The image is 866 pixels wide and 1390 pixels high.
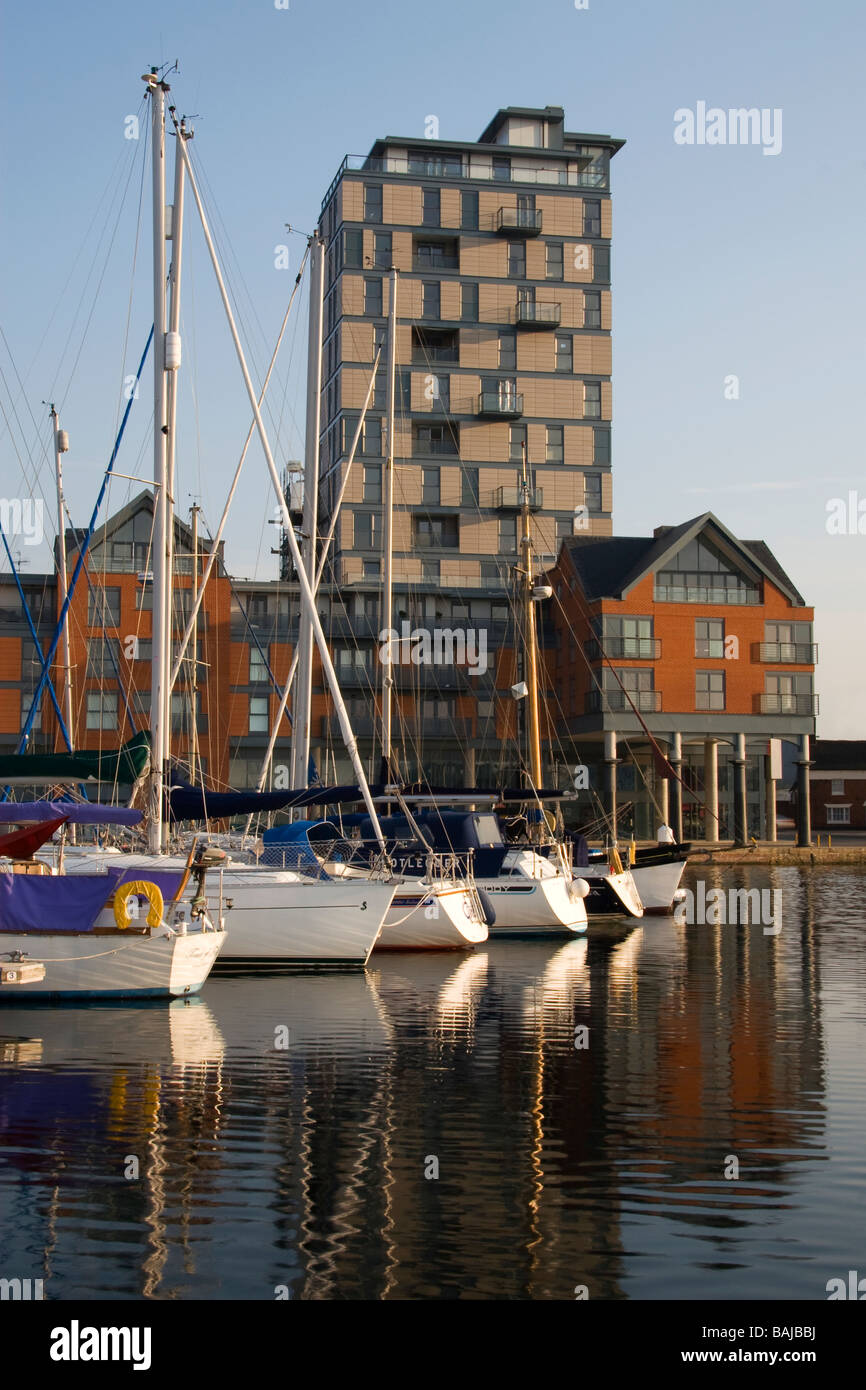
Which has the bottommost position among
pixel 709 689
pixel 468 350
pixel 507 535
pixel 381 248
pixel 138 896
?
pixel 138 896

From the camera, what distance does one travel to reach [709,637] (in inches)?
3017

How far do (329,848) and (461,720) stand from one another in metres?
47.2

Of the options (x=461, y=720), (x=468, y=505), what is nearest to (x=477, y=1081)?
(x=461, y=720)

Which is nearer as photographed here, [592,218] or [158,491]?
[158,491]

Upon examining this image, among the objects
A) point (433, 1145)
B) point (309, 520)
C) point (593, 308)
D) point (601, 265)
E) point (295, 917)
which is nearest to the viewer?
point (433, 1145)

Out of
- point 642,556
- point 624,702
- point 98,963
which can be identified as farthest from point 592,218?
point 98,963

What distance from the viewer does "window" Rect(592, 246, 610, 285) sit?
101125 mm

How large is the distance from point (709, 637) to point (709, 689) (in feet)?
9.03

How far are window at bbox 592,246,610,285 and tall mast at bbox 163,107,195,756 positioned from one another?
74027mm

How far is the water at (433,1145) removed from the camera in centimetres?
1005

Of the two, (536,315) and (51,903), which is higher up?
(536,315)

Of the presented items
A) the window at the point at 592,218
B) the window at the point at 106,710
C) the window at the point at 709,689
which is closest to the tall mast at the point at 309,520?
the window at the point at 106,710

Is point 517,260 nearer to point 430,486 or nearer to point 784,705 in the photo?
point 430,486

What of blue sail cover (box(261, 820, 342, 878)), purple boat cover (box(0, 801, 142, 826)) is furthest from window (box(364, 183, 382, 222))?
purple boat cover (box(0, 801, 142, 826))
